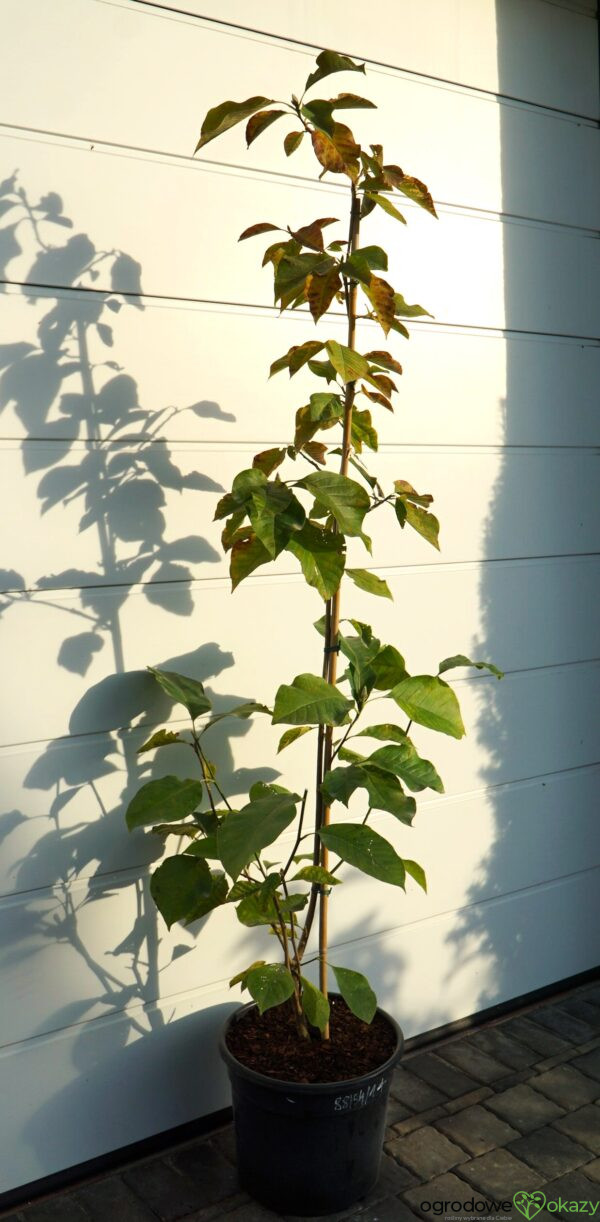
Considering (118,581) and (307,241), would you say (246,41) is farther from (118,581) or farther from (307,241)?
(118,581)

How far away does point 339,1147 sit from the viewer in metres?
2.04

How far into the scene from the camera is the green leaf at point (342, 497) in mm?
1848

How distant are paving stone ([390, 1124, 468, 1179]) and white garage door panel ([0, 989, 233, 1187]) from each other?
386mm

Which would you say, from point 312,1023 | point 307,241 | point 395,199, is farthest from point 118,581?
point 395,199

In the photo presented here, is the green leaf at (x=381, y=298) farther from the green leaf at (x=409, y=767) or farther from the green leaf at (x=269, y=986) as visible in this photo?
the green leaf at (x=269, y=986)

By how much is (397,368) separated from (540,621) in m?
1.00

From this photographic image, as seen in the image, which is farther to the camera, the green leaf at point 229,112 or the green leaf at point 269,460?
the green leaf at point 269,460

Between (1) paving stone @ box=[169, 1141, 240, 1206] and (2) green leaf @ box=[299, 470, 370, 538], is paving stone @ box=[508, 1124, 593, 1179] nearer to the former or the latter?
(1) paving stone @ box=[169, 1141, 240, 1206]

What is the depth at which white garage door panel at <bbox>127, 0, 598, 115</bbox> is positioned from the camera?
88.5 inches

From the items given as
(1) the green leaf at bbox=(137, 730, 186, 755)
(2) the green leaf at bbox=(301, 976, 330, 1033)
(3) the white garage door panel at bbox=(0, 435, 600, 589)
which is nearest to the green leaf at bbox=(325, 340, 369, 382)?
(3) the white garage door panel at bbox=(0, 435, 600, 589)

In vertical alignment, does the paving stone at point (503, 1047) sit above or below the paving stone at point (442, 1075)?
below

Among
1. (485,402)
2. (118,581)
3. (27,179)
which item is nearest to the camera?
(27,179)

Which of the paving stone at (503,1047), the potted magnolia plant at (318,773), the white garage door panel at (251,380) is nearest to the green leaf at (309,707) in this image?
the potted magnolia plant at (318,773)

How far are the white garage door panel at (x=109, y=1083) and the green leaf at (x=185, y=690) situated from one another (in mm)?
651
